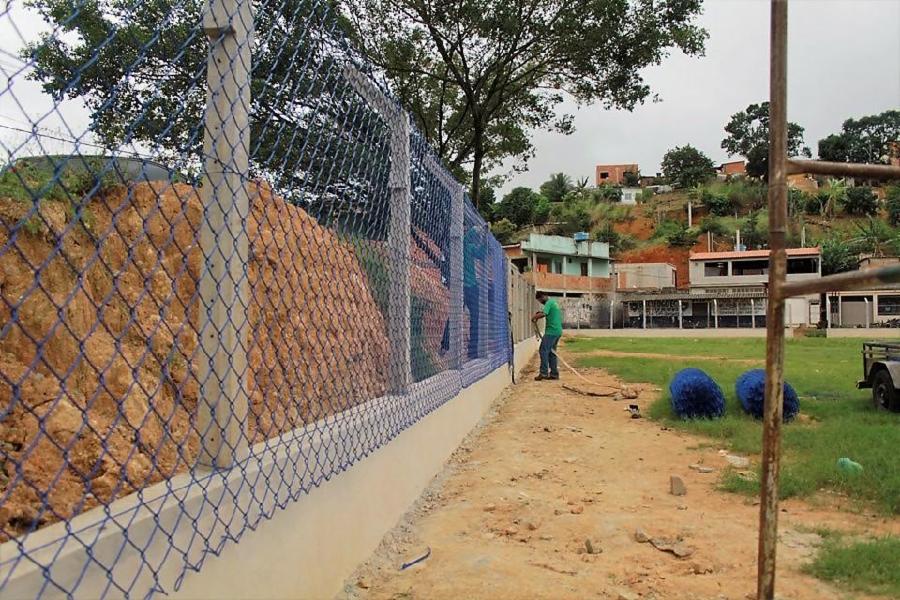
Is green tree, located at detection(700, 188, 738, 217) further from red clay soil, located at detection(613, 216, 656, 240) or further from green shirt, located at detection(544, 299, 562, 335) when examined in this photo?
green shirt, located at detection(544, 299, 562, 335)

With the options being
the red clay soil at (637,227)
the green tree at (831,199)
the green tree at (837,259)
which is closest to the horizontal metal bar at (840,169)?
the green tree at (837,259)

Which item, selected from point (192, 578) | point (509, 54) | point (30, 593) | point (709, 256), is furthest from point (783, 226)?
point (709, 256)

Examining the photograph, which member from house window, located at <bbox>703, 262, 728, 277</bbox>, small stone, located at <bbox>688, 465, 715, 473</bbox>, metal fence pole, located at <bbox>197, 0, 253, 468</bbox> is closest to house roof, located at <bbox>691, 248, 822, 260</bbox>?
house window, located at <bbox>703, 262, 728, 277</bbox>

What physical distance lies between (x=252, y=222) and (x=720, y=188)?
8151 cm

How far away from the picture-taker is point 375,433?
140 inches

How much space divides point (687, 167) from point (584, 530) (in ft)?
287

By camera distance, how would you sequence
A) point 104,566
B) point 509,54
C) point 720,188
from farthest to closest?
point 720,188 → point 509,54 → point 104,566

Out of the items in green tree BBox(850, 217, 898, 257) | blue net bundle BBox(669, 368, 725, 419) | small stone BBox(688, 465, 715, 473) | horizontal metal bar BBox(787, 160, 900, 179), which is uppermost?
green tree BBox(850, 217, 898, 257)

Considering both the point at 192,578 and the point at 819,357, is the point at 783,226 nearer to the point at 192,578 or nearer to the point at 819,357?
the point at 192,578

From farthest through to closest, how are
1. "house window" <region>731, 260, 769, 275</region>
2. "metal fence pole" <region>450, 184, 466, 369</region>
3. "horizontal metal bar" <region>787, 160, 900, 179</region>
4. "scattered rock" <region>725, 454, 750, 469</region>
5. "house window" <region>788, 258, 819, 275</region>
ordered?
1. "house window" <region>731, 260, 769, 275</region>
2. "house window" <region>788, 258, 819, 275</region>
3. "metal fence pole" <region>450, 184, 466, 369</region>
4. "scattered rock" <region>725, 454, 750, 469</region>
5. "horizontal metal bar" <region>787, 160, 900, 179</region>

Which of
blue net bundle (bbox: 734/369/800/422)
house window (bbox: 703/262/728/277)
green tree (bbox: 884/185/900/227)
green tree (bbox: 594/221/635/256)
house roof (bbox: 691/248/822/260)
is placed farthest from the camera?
green tree (bbox: 594/221/635/256)

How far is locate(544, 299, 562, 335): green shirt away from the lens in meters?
13.1

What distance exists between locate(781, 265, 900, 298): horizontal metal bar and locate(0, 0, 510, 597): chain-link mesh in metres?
1.82

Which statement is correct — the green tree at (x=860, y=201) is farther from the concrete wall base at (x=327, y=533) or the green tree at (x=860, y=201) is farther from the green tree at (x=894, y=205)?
the concrete wall base at (x=327, y=533)
